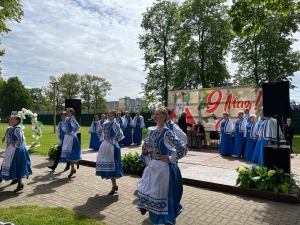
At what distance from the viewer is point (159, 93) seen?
30.6 meters

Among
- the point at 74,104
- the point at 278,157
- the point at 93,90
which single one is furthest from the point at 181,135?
the point at 93,90

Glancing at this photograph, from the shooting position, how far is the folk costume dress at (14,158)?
589cm

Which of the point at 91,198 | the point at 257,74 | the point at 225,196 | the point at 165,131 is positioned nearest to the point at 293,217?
the point at 225,196

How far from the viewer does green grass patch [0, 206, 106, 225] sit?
13.3 ft

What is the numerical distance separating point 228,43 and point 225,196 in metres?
24.9

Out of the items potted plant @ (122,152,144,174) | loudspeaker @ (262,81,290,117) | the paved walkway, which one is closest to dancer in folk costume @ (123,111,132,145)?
potted plant @ (122,152,144,174)

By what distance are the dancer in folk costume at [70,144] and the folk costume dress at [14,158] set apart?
145 cm

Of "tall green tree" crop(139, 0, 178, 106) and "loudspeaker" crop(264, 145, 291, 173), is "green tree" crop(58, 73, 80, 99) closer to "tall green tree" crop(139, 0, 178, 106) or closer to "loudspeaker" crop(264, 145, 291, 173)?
"tall green tree" crop(139, 0, 178, 106)

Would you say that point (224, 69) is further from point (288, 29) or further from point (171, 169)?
point (171, 169)

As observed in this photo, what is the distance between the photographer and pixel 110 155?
581cm

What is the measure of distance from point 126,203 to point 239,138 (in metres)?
6.92

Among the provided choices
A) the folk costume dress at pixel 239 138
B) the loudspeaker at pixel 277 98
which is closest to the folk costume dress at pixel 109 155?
the loudspeaker at pixel 277 98

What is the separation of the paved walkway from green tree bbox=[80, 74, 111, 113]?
47.2 metres

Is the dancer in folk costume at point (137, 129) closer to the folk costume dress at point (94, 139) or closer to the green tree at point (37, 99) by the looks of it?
the folk costume dress at point (94, 139)
